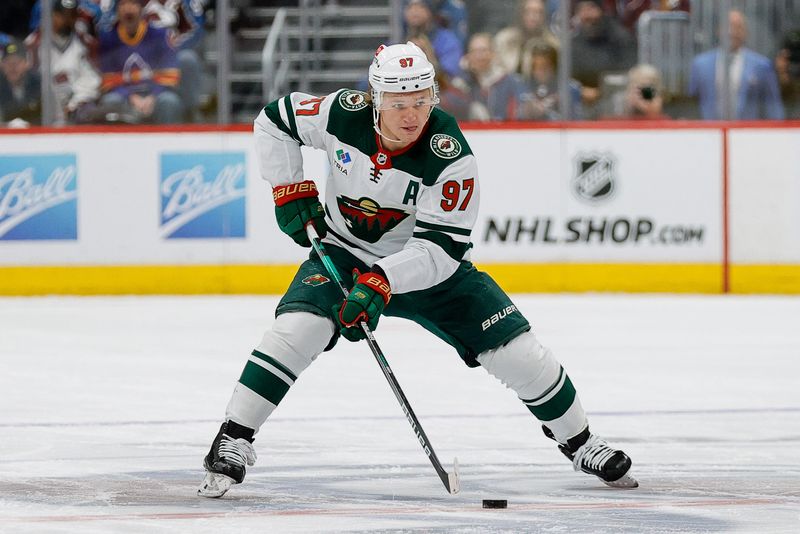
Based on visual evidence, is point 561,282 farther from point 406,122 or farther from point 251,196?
point 406,122

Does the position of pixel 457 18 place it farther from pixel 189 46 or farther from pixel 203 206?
pixel 203 206

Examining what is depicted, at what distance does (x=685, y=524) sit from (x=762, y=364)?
3.07 m

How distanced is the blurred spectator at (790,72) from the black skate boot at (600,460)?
240 inches

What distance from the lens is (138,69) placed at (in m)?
9.62

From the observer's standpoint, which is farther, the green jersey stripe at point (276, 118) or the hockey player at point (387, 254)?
the green jersey stripe at point (276, 118)

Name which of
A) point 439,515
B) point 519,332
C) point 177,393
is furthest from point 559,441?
point 177,393

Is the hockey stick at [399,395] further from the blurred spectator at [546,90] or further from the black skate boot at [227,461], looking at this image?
the blurred spectator at [546,90]

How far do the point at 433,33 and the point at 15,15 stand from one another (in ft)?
8.71

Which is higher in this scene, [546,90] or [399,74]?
[399,74]

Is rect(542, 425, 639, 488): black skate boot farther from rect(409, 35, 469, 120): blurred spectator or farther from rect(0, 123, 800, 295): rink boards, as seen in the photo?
rect(409, 35, 469, 120): blurred spectator

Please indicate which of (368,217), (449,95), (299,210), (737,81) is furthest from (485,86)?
(368,217)

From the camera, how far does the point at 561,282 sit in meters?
9.31

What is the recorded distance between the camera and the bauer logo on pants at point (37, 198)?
922 centimetres

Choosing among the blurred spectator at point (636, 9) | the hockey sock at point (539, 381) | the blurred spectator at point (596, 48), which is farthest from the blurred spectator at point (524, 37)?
the hockey sock at point (539, 381)
